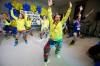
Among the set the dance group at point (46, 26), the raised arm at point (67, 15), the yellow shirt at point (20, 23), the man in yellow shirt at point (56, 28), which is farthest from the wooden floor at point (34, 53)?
the raised arm at point (67, 15)

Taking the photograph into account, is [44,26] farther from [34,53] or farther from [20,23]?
[34,53]

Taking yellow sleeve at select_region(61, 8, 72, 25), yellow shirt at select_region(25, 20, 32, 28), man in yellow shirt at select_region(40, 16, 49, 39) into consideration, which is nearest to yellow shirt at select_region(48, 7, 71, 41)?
yellow sleeve at select_region(61, 8, 72, 25)

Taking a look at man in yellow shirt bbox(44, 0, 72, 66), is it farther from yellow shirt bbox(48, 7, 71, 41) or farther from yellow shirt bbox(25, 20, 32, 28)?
yellow shirt bbox(25, 20, 32, 28)

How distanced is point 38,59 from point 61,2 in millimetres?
660

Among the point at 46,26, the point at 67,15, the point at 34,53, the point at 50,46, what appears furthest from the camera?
the point at 34,53

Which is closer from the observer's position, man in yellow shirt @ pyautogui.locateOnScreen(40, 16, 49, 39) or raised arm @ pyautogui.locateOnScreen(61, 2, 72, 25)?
raised arm @ pyautogui.locateOnScreen(61, 2, 72, 25)

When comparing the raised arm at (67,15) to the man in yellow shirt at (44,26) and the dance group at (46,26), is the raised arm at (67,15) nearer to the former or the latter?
the dance group at (46,26)

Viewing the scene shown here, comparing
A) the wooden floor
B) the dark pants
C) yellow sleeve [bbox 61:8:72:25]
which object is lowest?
the wooden floor

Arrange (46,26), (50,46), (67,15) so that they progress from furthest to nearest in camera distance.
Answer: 1. (46,26)
2. (50,46)
3. (67,15)

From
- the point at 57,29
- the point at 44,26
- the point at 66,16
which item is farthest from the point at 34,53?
the point at 66,16

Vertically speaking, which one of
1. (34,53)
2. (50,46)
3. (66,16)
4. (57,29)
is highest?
(66,16)

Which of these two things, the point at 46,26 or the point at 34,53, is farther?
the point at 34,53

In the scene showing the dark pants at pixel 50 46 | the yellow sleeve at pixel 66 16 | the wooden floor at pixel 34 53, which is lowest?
the wooden floor at pixel 34 53

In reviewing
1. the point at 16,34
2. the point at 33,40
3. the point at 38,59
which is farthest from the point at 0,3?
the point at 38,59
